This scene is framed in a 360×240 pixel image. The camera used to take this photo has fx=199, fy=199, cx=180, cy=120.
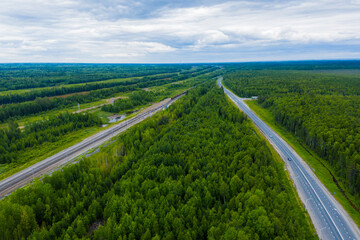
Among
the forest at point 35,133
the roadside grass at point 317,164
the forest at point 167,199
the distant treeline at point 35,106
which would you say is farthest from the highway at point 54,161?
the roadside grass at point 317,164

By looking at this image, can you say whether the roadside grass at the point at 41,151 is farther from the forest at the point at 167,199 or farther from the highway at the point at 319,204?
the highway at the point at 319,204

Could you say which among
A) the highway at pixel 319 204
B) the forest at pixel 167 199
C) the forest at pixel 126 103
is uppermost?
the forest at pixel 126 103

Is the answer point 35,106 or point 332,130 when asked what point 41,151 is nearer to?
point 35,106

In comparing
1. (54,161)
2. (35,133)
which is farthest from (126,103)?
(54,161)

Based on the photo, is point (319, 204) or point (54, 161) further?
point (54, 161)

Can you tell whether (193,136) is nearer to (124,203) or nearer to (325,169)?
(124,203)

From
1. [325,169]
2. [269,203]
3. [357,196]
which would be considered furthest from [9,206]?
[325,169]

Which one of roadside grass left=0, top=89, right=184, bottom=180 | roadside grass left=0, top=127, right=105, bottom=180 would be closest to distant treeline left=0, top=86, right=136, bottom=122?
roadside grass left=0, top=89, right=184, bottom=180
